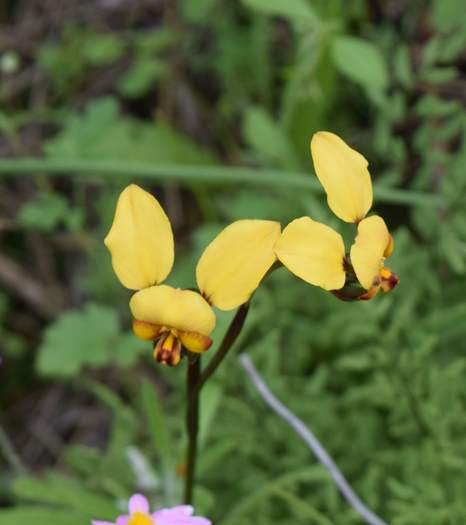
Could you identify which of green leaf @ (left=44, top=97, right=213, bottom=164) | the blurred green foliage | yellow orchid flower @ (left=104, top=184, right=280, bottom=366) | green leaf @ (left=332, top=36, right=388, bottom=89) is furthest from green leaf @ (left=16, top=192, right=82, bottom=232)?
yellow orchid flower @ (left=104, top=184, right=280, bottom=366)

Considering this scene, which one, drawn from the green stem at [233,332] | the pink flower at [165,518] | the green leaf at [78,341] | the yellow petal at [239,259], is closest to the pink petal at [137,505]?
the pink flower at [165,518]

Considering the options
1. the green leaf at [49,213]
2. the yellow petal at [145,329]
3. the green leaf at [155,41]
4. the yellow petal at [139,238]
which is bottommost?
the yellow petal at [145,329]

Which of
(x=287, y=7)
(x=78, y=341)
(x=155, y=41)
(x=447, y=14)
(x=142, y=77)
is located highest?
(x=155, y=41)

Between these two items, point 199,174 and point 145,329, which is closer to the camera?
point 145,329

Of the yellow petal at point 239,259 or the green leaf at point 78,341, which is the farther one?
the green leaf at point 78,341

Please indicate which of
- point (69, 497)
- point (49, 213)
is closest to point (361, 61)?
point (49, 213)

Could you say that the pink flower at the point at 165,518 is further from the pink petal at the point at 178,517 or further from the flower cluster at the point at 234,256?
the flower cluster at the point at 234,256

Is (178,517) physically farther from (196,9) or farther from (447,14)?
(196,9)
